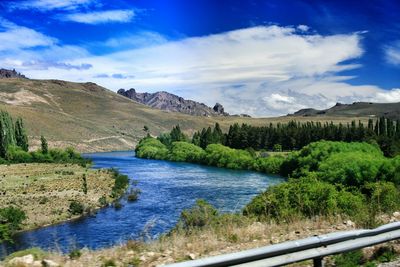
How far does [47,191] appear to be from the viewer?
80.9 m

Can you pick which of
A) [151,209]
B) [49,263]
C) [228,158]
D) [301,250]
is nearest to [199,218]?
[49,263]

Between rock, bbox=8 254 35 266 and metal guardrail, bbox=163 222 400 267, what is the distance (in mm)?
3782

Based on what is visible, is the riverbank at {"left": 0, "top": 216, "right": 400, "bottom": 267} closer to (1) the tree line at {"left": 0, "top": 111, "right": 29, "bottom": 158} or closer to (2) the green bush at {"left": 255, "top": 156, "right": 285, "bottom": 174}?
(2) the green bush at {"left": 255, "top": 156, "right": 285, "bottom": 174}

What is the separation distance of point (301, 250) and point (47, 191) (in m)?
79.1

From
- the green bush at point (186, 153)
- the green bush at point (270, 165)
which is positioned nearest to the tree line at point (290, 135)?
the green bush at point (186, 153)

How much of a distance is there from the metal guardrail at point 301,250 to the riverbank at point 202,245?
94cm

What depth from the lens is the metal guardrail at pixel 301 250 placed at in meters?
7.03

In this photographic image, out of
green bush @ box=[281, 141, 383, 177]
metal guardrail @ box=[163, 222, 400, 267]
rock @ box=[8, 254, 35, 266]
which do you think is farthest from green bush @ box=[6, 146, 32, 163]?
metal guardrail @ box=[163, 222, 400, 267]

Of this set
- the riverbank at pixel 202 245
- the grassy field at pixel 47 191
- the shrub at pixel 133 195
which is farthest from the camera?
the shrub at pixel 133 195

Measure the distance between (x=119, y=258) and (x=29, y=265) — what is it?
6.23 ft

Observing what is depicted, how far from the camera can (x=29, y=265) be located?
8.79 m

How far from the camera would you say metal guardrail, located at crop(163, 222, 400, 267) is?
7027 millimetres

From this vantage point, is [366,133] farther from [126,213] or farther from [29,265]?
[29,265]

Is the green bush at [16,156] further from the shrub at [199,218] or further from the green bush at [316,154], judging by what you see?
the shrub at [199,218]
